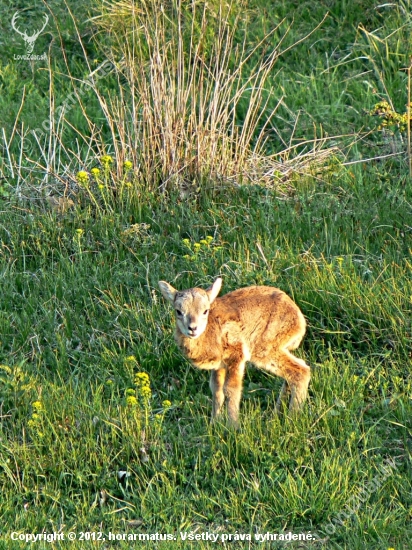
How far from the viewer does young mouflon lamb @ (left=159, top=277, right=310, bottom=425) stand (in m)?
6.66

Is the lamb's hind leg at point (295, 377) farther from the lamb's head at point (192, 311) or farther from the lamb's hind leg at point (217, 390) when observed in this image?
the lamb's head at point (192, 311)

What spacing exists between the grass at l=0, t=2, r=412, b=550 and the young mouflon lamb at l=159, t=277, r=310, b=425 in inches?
7.4

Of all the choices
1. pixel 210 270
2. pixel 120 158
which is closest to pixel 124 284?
pixel 210 270

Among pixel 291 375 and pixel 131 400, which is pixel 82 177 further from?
pixel 291 375

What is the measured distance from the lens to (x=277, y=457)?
20.7 ft

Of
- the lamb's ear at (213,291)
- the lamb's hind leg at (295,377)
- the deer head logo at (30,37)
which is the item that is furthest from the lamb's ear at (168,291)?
the deer head logo at (30,37)

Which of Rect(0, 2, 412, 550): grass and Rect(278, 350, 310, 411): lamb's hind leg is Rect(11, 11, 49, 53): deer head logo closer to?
Rect(0, 2, 412, 550): grass

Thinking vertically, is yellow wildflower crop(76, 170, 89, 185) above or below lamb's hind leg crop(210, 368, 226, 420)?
above

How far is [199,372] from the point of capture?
7.30 meters

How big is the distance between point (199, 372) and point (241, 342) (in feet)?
2.22

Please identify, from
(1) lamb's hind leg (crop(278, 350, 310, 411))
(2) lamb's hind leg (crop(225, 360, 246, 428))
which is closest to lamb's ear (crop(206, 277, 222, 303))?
(2) lamb's hind leg (crop(225, 360, 246, 428))

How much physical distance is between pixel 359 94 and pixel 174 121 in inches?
89.8

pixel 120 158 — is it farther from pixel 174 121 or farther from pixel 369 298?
pixel 369 298

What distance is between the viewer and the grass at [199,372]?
20.1 ft
